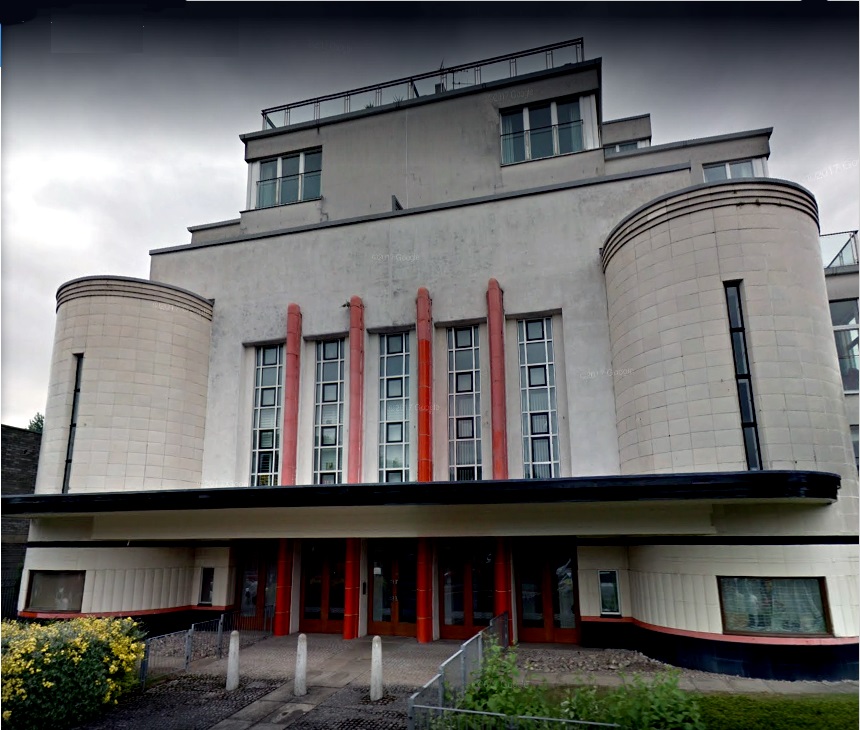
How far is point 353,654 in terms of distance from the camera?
15016 mm

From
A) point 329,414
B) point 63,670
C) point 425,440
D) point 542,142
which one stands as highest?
point 542,142

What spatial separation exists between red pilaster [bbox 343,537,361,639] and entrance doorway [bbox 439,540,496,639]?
2306 millimetres

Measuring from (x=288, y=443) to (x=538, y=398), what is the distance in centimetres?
755

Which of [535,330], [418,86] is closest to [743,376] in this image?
[535,330]

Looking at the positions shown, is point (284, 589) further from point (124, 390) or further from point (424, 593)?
point (124, 390)

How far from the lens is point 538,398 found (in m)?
17.8

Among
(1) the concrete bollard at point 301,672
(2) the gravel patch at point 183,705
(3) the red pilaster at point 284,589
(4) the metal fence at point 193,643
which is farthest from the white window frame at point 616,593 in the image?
(4) the metal fence at point 193,643

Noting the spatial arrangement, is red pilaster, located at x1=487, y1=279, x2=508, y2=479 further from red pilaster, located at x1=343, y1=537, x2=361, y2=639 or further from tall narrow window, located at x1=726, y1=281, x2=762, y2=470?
tall narrow window, located at x1=726, y1=281, x2=762, y2=470

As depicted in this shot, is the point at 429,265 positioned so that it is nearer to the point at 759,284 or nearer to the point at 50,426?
the point at 759,284

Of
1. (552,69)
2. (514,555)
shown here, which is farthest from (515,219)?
(514,555)

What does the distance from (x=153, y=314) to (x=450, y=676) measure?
14.9 m

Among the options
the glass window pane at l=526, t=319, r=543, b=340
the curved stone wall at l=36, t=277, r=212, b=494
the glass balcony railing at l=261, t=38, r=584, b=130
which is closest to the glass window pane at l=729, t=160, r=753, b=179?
the glass balcony railing at l=261, t=38, r=584, b=130

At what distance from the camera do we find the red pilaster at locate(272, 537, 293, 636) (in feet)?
57.9

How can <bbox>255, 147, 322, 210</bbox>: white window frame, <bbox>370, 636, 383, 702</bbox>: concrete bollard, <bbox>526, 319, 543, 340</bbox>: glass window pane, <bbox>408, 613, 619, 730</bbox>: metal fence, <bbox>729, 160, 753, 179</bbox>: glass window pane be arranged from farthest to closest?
<bbox>255, 147, 322, 210</bbox>: white window frame
<bbox>729, 160, 753, 179</bbox>: glass window pane
<bbox>526, 319, 543, 340</bbox>: glass window pane
<bbox>370, 636, 383, 702</bbox>: concrete bollard
<bbox>408, 613, 619, 730</bbox>: metal fence
